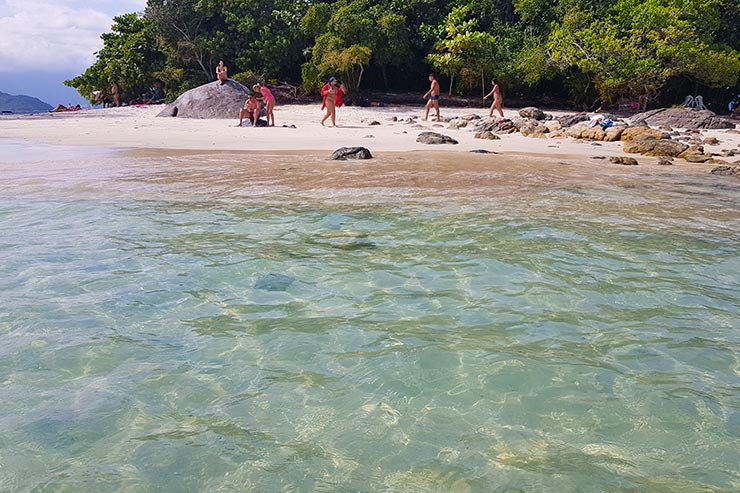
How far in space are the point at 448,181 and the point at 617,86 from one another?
69.0ft

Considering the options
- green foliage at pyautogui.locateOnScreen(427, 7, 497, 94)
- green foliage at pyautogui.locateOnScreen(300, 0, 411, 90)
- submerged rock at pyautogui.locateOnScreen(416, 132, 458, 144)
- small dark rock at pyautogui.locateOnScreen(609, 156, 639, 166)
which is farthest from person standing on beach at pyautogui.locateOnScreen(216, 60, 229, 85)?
small dark rock at pyautogui.locateOnScreen(609, 156, 639, 166)

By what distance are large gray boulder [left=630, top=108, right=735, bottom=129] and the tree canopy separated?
4132 mm

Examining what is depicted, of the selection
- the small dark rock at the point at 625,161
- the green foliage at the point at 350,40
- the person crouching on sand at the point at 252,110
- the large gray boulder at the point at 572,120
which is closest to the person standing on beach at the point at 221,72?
the person crouching on sand at the point at 252,110

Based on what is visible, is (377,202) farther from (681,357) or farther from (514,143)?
(514,143)

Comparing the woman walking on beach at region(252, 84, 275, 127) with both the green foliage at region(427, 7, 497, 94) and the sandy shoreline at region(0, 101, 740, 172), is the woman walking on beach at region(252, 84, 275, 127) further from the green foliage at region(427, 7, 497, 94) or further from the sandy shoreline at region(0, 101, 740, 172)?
the green foliage at region(427, 7, 497, 94)

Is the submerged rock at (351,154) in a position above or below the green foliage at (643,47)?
below

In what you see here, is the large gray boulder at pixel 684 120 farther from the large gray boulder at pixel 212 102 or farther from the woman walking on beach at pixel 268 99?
the large gray boulder at pixel 212 102

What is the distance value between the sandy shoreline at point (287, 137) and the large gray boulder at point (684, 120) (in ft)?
4.48

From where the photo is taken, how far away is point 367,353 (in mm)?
3832

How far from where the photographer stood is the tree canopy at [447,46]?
26297 millimetres

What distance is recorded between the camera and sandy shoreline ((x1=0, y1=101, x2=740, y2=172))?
15.2 metres

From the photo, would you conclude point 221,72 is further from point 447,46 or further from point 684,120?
point 684,120

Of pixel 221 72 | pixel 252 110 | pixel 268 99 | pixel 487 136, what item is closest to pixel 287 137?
pixel 268 99

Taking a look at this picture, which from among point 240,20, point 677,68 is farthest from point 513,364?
point 240,20
